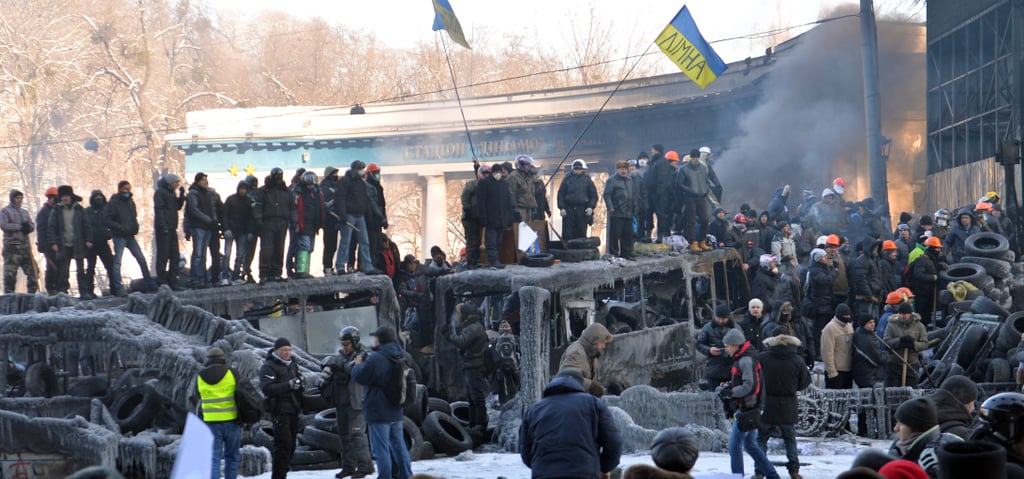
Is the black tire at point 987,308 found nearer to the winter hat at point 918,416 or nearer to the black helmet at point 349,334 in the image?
the black helmet at point 349,334

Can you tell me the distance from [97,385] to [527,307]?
5.18 m

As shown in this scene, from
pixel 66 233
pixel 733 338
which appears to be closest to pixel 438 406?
pixel 733 338

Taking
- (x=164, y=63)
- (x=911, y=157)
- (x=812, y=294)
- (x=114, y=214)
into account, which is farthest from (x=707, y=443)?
(x=164, y=63)

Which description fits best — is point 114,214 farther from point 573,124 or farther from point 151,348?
point 573,124

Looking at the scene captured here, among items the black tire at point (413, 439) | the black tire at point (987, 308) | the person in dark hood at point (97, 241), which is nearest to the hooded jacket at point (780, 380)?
the black tire at point (413, 439)

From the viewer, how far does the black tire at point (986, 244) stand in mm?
21625

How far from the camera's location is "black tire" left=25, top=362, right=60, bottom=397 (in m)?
16.2

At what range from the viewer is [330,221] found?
19.6 metres

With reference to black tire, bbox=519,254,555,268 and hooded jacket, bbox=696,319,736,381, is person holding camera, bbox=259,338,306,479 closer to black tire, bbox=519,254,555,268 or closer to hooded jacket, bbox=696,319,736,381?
hooded jacket, bbox=696,319,736,381

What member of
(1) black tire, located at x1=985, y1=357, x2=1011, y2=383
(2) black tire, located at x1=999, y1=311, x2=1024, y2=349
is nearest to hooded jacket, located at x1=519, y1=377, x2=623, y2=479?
(1) black tire, located at x1=985, y1=357, x2=1011, y2=383

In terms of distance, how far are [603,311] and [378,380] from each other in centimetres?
736

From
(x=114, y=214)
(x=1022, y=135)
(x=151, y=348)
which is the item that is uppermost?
(x=1022, y=135)

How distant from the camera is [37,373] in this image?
16312 millimetres

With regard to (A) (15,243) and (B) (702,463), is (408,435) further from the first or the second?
(A) (15,243)
